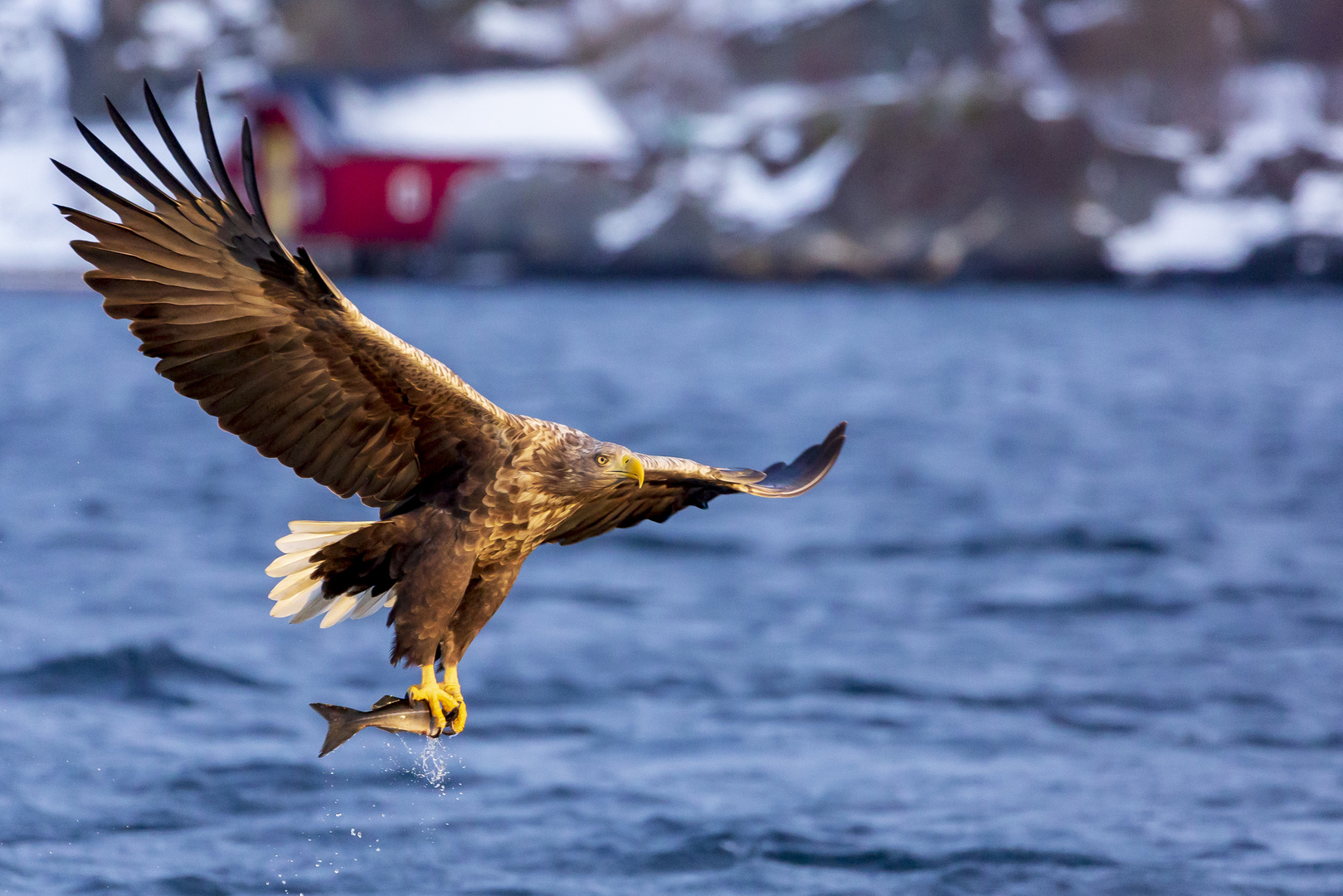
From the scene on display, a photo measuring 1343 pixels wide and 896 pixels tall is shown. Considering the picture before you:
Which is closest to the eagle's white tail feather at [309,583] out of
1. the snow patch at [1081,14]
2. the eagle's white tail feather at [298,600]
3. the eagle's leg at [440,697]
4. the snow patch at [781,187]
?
the eagle's white tail feather at [298,600]

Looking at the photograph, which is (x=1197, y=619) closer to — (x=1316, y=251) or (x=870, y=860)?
(x=870, y=860)

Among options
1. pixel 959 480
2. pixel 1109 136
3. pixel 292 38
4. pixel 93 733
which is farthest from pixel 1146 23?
pixel 93 733

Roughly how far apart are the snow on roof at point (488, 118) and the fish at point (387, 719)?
117 feet

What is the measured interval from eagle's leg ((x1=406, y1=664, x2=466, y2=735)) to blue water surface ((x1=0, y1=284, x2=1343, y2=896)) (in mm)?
1319

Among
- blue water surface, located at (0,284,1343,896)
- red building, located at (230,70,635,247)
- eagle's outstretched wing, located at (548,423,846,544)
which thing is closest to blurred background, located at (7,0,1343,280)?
red building, located at (230,70,635,247)

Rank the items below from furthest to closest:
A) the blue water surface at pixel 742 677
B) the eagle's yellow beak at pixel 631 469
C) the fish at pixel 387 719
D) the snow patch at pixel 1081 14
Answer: the snow patch at pixel 1081 14 → the blue water surface at pixel 742 677 → the fish at pixel 387 719 → the eagle's yellow beak at pixel 631 469

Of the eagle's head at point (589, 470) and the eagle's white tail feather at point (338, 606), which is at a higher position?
the eagle's head at point (589, 470)

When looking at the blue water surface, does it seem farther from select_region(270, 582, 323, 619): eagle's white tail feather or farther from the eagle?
the eagle

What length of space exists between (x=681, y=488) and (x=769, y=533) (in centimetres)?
1344

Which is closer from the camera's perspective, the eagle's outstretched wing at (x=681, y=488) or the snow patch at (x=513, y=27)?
the eagle's outstretched wing at (x=681, y=488)

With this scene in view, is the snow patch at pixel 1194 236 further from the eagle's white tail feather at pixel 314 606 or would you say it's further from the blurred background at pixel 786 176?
the eagle's white tail feather at pixel 314 606

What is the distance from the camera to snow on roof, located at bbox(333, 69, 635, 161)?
40.0 metres

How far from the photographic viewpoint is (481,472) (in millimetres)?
4820

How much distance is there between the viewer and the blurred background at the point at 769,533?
8.77 m
